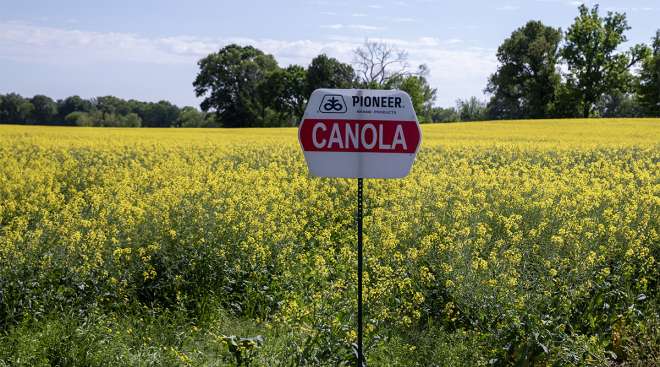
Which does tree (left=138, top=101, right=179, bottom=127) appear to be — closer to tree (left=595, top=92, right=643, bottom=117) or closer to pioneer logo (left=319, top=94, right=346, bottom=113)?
tree (left=595, top=92, right=643, bottom=117)

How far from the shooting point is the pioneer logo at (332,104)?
4.93m

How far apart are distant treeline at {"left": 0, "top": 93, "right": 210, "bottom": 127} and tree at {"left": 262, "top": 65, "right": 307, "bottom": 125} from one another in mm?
11859

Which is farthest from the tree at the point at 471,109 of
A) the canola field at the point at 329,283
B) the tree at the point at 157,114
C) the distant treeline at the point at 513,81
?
the canola field at the point at 329,283

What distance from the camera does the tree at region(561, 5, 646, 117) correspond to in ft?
201

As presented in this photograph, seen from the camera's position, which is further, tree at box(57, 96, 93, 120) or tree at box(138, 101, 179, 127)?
tree at box(138, 101, 179, 127)

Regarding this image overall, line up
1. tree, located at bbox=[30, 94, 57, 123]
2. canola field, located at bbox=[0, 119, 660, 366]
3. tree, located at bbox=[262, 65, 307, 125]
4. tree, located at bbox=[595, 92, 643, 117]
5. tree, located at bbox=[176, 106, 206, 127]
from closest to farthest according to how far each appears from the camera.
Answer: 1. canola field, located at bbox=[0, 119, 660, 366]
2. tree, located at bbox=[262, 65, 307, 125]
3. tree, located at bbox=[595, 92, 643, 117]
4. tree, located at bbox=[30, 94, 57, 123]
5. tree, located at bbox=[176, 106, 206, 127]

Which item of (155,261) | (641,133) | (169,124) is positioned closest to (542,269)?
(155,261)

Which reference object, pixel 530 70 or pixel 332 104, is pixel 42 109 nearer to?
pixel 530 70

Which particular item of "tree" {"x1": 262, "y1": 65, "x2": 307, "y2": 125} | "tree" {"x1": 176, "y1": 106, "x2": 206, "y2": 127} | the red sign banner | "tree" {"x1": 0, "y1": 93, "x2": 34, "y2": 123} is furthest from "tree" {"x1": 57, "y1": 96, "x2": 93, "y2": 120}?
the red sign banner

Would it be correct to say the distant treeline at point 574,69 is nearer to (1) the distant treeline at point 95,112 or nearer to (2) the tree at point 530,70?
(2) the tree at point 530,70

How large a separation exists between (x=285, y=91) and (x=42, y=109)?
41.1 meters

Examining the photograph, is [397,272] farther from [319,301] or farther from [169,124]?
[169,124]

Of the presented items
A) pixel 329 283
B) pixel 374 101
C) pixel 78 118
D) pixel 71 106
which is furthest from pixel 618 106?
pixel 374 101

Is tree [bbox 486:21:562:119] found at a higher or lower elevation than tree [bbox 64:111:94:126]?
higher
